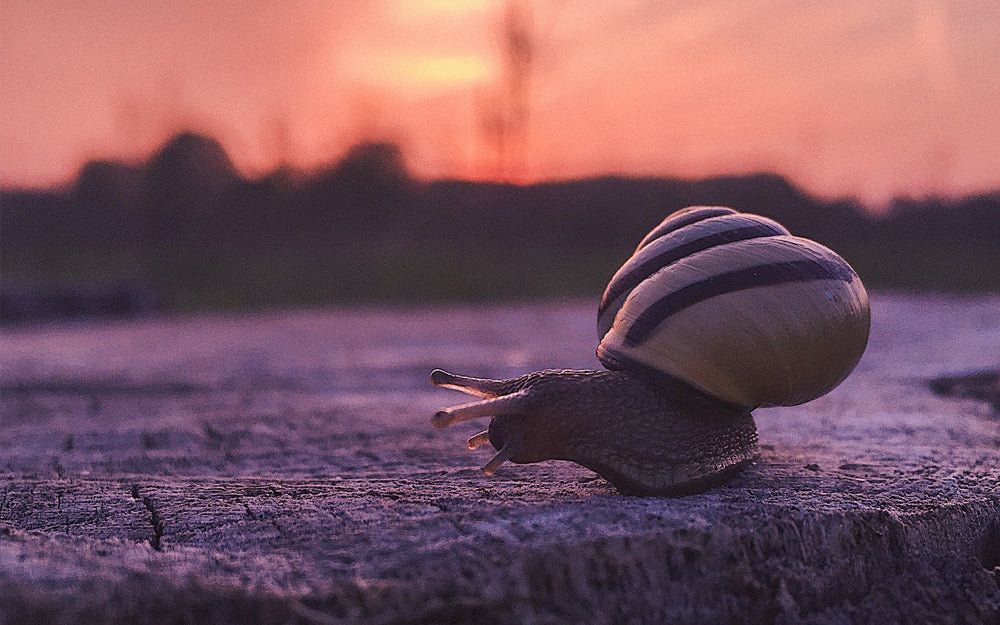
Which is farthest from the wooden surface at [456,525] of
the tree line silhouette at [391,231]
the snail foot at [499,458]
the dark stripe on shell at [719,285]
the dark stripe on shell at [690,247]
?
the tree line silhouette at [391,231]

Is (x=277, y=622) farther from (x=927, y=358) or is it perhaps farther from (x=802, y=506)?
(x=927, y=358)

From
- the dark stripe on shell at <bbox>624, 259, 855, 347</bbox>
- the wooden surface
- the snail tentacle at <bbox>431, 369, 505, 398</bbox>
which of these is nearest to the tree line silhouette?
the wooden surface

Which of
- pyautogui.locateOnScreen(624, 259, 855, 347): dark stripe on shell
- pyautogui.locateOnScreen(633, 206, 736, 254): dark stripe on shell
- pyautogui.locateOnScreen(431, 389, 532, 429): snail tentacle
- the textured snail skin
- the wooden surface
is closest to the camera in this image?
the wooden surface

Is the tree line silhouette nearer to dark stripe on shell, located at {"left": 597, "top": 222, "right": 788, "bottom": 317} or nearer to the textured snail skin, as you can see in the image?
dark stripe on shell, located at {"left": 597, "top": 222, "right": 788, "bottom": 317}

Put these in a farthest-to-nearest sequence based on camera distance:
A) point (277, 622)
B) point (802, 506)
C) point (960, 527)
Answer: point (960, 527) < point (802, 506) < point (277, 622)

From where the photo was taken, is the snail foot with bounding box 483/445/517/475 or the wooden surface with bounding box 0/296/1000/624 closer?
the wooden surface with bounding box 0/296/1000/624

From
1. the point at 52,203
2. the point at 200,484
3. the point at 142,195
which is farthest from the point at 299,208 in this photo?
the point at 200,484
